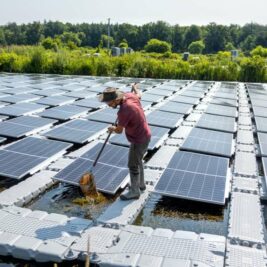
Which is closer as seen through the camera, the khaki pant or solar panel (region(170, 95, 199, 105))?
the khaki pant

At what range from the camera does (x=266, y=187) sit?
7.41m

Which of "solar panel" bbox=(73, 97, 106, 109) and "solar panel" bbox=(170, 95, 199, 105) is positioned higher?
"solar panel" bbox=(73, 97, 106, 109)

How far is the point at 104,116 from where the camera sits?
491 inches

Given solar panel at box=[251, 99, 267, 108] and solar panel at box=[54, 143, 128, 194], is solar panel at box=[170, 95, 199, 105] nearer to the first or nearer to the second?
solar panel at box=[251, 99, 267, 108]

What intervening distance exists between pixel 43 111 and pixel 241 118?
729 centimetres

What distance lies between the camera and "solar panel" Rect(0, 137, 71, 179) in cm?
757

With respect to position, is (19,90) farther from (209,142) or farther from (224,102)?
(209,142)

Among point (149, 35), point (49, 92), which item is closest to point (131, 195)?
point (49, 92)

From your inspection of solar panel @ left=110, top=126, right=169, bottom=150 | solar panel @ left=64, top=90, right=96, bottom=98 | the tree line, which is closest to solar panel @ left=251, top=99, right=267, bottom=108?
solar panel @ left=110, top=126, right=169, bottom=150

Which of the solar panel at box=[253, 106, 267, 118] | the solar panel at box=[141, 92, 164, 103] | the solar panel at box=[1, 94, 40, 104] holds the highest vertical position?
the solar panel at box=[1, 94, 40, 104]

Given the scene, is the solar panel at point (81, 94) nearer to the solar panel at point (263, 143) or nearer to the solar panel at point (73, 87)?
the solar panel at point (73, 87)

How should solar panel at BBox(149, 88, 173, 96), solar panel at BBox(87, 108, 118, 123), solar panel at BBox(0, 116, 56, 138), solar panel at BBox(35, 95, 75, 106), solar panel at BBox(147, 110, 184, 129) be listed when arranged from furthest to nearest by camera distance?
solar panel at BBox(149, 88, 173, 96) → solar panel at BBox(35, 95, 75, 106) → solar panel at BBox(87, 108, 118, 123) → solar panel at BBox(147, 110, 184, 129) → solar panel at BBox(0, 116, 56, 138)

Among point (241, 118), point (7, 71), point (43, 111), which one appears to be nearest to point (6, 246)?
point (43, 111)

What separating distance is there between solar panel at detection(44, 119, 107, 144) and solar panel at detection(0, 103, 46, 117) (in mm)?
2146
